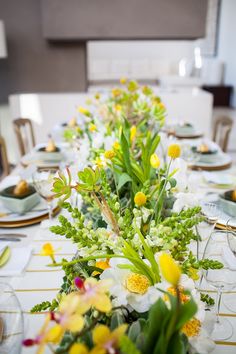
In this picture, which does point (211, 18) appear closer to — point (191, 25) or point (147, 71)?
point (147, 71)

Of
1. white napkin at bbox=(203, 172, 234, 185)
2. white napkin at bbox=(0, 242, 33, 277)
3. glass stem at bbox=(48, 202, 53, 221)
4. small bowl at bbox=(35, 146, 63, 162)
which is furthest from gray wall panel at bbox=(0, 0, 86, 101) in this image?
white napkin at bbox=(0, 242, 33, 277)

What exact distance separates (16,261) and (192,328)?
25.2 inches

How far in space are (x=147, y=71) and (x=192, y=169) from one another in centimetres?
785

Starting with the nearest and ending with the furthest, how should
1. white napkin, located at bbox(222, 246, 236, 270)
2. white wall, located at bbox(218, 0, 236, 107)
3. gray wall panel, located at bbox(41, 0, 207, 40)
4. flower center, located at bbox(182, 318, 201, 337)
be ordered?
flower center, located at bbox(182, 318, 201, 337)
white napkin, located at bbox(222, 246, 236, 270)
gray wall panel, located at bbox(41, 0, 207, 40)
white wall, located at bbox(218, 0, 236, 107)

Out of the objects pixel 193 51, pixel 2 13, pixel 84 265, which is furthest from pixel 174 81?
pixel 84 265

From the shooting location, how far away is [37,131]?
13.4 ft

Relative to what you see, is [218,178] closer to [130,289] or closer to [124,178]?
[124,178]

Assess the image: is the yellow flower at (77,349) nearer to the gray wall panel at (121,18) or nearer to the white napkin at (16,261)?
the white napkin at (16,261)

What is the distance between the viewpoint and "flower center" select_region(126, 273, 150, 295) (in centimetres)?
60

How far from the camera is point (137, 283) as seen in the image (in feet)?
2.01

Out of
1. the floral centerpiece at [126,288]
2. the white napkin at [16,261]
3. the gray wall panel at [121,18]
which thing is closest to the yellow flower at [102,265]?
the floral centerpiece at [126,288]

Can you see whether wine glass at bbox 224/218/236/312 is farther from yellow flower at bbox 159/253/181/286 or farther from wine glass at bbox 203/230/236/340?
yellow flower at bbox 159/253/181/286

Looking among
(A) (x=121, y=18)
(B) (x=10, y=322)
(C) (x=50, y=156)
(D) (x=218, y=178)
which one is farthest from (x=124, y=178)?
(A) (x=121, y=18)

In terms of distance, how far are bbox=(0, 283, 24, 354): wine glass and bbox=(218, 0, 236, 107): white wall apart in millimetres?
8340
